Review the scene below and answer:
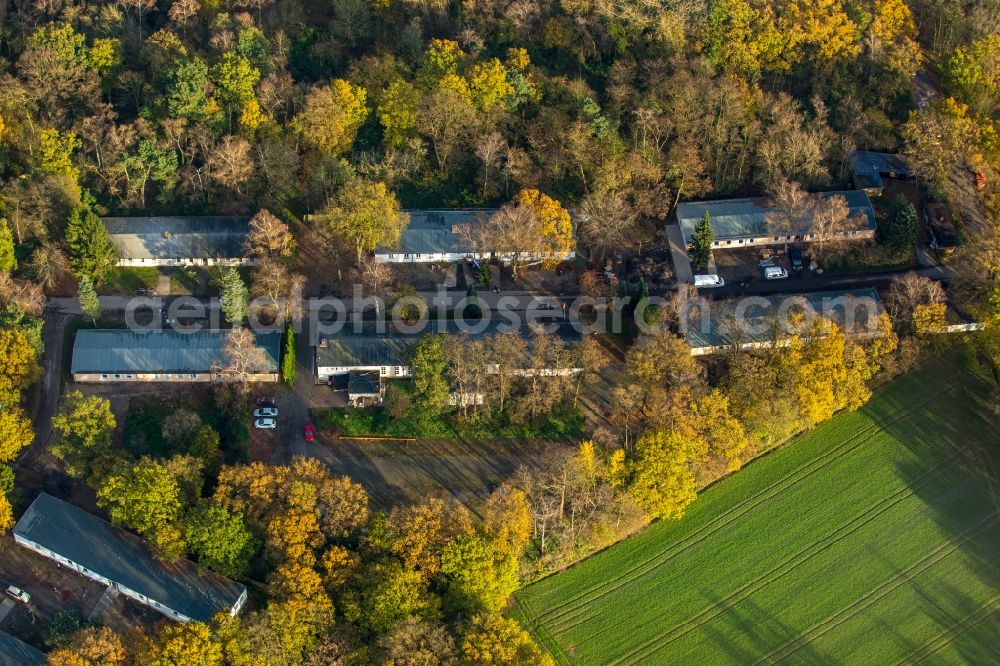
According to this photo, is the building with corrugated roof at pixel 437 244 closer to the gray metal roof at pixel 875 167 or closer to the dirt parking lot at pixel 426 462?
the dirt parking lot at pixel 426 462

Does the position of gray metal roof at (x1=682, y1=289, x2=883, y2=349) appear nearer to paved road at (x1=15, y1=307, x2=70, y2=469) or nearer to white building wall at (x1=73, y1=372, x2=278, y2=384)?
white building wall at (x1=73, y1=372, x2=278, y2=384)

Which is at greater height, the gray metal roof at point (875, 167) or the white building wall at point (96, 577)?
the gray metal roof at point (875, 167)

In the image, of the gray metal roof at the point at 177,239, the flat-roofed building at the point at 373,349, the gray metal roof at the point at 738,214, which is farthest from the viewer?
the gray metal roof at the point at 738,214

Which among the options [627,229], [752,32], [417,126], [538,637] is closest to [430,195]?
[417,126]

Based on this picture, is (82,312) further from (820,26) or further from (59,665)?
(820,26)

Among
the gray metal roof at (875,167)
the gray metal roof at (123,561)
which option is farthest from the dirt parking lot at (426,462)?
the gray metal roof at (875,167)

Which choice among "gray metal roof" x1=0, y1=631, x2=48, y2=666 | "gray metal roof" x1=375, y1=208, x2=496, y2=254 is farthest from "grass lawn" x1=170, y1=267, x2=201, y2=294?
"gray metal roof" x1=0, y1=631, x2=48, y2=666
